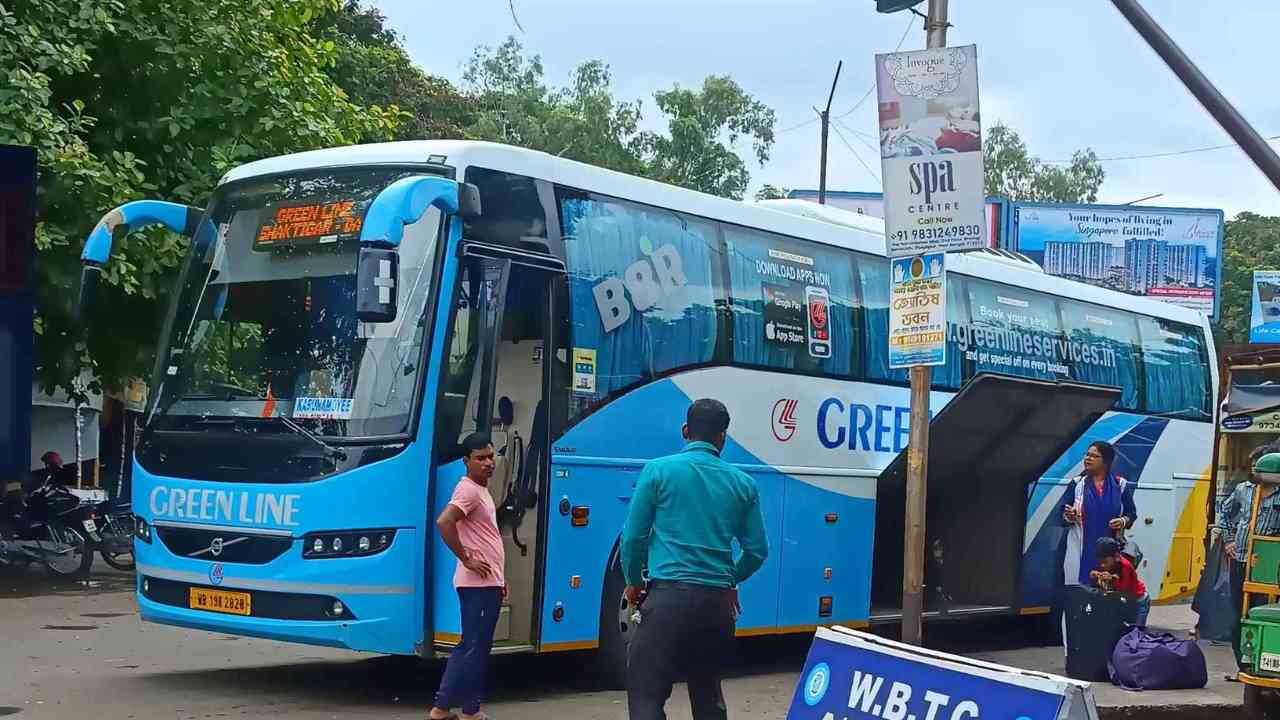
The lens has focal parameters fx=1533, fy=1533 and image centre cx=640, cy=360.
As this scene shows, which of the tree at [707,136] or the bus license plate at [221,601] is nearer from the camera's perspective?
the bus license plate at [221,601]

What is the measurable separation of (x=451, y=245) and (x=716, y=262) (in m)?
2.69

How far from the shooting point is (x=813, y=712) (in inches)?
251

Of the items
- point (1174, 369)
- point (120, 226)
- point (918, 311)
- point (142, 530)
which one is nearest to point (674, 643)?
point (918, 311)

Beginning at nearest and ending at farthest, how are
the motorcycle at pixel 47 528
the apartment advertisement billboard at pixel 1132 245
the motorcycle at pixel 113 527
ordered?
the motorcycle at pixel 47 528, the motorcycle at pixel 113 527, the apartment advertisement billboard at pixel 1132 245

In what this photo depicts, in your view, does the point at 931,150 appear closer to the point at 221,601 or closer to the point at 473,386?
the point at 473,386

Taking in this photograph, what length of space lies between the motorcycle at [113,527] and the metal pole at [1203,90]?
41.6ft

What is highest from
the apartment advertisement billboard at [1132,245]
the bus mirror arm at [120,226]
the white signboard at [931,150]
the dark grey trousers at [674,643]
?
the apartment advertisement billboard at [1132,245]

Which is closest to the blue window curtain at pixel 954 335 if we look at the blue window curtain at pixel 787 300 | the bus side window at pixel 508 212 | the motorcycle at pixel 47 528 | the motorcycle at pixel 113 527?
the blue window curtain at pixel 787 300

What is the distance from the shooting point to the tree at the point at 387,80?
95.7ft

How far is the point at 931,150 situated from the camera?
9.09 metres

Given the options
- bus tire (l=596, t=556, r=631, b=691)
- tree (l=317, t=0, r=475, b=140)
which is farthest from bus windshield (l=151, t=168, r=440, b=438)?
tree (l=317, t=0, r=475, b=140)

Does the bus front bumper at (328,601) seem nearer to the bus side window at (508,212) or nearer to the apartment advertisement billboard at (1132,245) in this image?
the bus side window at (508,212)

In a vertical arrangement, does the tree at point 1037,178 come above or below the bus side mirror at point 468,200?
above

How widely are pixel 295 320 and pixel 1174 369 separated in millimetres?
10796
